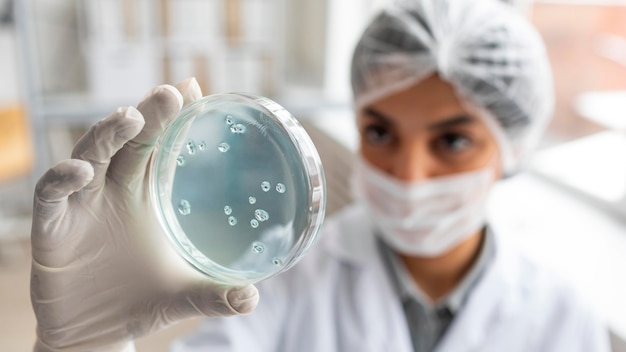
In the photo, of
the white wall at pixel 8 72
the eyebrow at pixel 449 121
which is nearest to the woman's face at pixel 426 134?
the eyebrow at pixel 449 121

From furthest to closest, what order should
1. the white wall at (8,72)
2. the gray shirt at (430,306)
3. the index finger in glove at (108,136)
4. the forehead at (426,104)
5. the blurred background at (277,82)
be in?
the white wall at (8,72)
the blurred background at (277,82)
the gray shirt at (430,306)
the forehead at (426,104)
the index finger in glove at (108,136)

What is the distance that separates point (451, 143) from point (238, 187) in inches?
24.1

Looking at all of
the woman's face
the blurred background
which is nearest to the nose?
the woman's face

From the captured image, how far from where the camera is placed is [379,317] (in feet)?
3.64

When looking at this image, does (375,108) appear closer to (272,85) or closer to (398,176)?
(398,176)

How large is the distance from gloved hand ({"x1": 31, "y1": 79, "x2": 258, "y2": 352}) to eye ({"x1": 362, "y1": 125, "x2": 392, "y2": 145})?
0.56m

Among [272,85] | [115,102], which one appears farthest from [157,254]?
[272,85]

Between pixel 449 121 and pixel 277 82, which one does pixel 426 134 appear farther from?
pixel 277 82

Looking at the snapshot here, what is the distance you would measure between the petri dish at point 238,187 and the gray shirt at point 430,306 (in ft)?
2.23

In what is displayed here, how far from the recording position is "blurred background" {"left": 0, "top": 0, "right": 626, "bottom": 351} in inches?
67.9

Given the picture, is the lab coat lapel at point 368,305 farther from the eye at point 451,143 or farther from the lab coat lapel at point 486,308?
the eye at point 451,143

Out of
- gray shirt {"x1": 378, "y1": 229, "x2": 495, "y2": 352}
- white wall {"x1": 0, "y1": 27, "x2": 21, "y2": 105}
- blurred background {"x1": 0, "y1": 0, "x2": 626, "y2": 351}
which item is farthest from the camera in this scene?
white wall {"x1": 0, "y1": 27, "x2": 21, "y2": 105}

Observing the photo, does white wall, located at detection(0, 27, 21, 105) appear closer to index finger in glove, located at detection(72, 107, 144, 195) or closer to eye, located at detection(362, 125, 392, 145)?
eye, located at detection(362, 125, 392, 145)

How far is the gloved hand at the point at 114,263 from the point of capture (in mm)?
525
